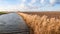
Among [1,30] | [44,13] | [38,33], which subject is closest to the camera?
[1,30]

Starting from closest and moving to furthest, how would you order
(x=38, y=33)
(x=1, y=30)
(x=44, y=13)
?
(x=1, y=30)
(x=38, y=33)
(x=44, y=13)

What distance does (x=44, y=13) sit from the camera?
298cm

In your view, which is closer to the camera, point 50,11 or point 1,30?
point 1,30

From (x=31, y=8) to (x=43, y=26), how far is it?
6.39ft

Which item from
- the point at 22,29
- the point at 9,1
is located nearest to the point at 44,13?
the point at 9,1

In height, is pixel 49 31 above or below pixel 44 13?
above

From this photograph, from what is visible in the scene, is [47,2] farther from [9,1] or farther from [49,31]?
[49,31]

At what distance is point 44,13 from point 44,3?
0.84 ft

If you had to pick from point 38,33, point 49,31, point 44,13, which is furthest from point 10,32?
point 44,13

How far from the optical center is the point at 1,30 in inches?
35.1

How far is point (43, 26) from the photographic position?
3.81ft

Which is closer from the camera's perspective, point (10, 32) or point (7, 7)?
point (10, 32)

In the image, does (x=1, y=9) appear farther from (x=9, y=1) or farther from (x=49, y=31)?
(x=49, y=31)

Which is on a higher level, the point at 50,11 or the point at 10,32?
the point at 10,32
